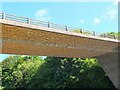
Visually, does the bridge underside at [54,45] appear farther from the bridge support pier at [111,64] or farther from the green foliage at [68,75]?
the green foliage at [68,75]

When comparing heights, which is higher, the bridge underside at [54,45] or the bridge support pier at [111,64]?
the bridge underside at [54,45]

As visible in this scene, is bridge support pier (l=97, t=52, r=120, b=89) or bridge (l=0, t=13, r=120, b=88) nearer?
bridge (l=0, t=13, r=120, b=88)

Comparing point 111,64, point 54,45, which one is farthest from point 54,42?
point 111,64

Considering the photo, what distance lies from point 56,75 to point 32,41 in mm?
19424

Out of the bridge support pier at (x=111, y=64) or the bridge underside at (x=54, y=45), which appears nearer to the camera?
the bridge underside at (x=54, y=45)

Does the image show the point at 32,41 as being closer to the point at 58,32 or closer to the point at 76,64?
the point at 58,32

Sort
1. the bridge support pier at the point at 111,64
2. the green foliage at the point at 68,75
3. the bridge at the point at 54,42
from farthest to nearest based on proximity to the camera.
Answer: the green foliage at the point at 68,75, the bridge support pier at the point at 111,64, the bridge at the point at 54,42

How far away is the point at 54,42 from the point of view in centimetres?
2697

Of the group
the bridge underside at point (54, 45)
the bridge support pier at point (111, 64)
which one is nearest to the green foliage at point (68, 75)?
A: the bridge support pier at point (111, 64)

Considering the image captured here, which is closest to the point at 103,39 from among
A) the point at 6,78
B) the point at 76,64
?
the point at 76,64

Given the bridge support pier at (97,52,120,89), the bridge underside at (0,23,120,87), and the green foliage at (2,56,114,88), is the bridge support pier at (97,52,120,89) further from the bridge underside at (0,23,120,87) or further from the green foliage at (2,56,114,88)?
the green foliage at (2,56,114,88)

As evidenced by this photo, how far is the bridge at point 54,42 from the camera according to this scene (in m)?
21.2

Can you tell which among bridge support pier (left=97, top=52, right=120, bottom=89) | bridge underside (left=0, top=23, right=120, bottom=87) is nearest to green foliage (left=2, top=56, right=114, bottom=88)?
bridge support pier (left=97, top=52, right=120, bottom=89)

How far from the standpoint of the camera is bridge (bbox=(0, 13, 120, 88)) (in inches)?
834
